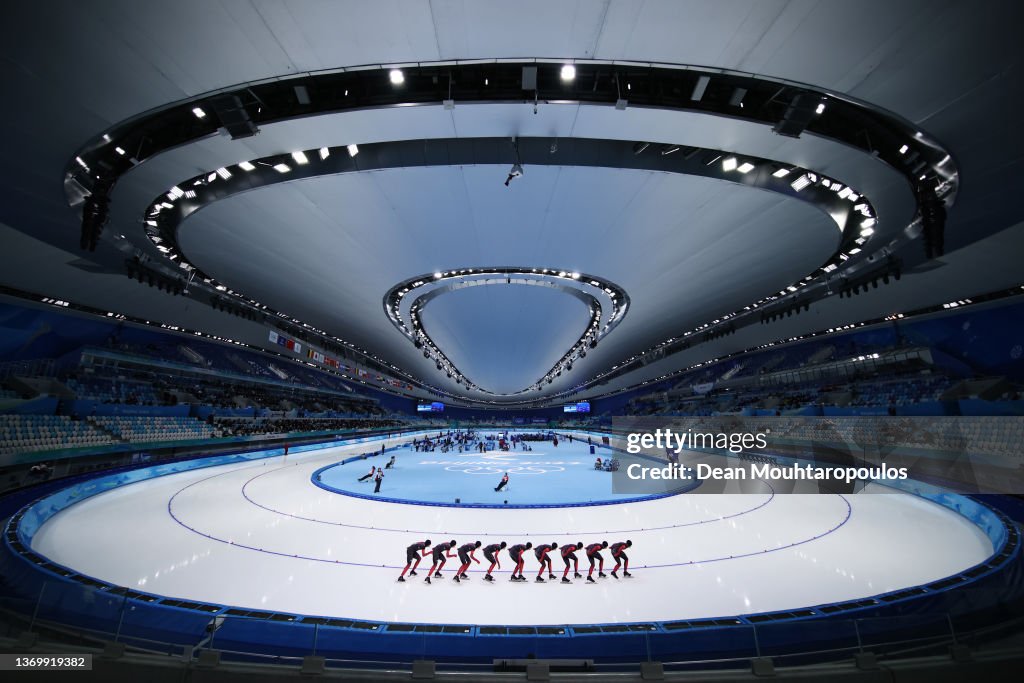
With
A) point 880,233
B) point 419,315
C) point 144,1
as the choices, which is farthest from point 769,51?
point 419,315

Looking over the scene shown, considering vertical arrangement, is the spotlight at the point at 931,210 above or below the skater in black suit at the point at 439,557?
above

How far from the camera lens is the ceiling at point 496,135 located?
523 centimetres

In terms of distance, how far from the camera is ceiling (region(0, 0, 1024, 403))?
A: 5234mm

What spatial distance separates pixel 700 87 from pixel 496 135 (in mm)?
3766

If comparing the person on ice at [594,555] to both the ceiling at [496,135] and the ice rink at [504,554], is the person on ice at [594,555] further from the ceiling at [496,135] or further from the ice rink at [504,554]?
the ceiling at [496,135]

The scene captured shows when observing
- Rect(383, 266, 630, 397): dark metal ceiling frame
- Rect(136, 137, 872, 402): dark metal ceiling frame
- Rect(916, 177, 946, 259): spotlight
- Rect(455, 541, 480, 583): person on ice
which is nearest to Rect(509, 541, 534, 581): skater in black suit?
Rect(455, 541, 480, 583): person on ice

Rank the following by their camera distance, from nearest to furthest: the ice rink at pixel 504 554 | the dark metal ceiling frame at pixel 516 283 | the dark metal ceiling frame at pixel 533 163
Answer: the ice rink at pixel 504 554 < the dark metal ceiling frame at pixel 533 163 < the dark metal ceiling frame at pixel 516 283

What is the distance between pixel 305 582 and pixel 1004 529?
527 inches

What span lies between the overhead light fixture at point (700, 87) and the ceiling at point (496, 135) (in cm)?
48

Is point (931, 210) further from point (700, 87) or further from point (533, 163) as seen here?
point (533, 163)

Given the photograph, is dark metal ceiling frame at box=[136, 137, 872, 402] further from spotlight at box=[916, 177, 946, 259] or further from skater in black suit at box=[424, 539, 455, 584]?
skater in black suit at box=[424, 539, 455, 584]

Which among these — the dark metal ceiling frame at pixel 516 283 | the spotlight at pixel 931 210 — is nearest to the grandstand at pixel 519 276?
the spotlight at pixel 931 210

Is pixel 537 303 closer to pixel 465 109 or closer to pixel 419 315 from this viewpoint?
pixel 419 315

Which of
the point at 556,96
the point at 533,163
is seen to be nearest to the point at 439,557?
the point at 556,96
